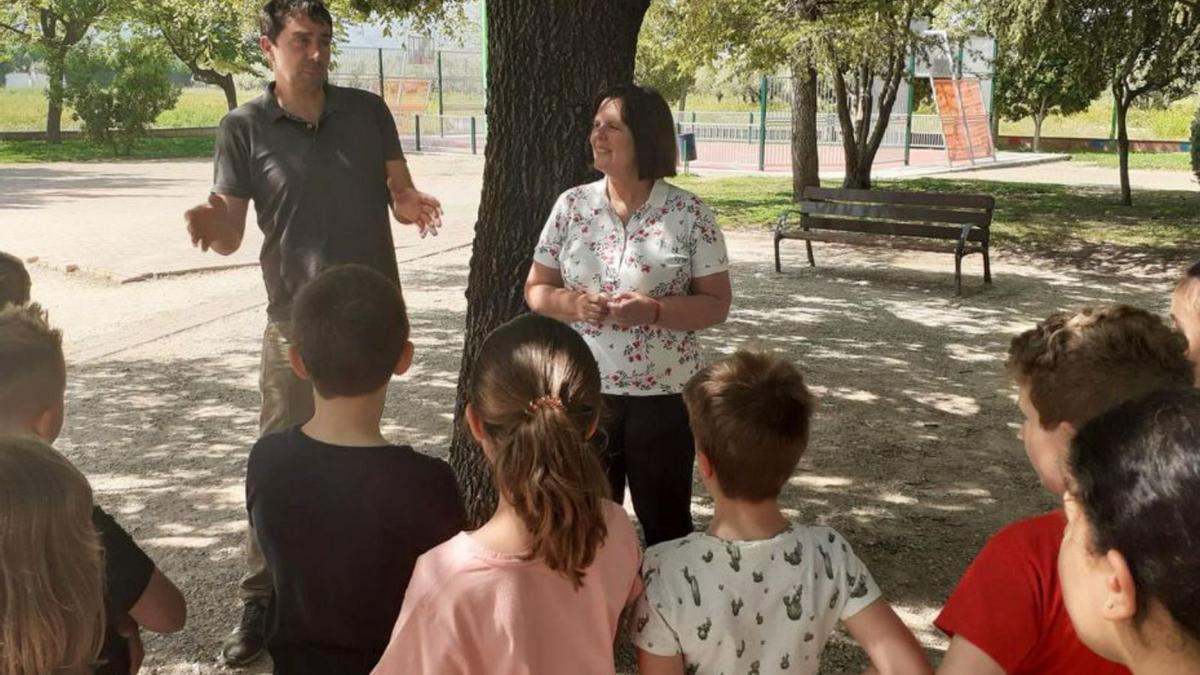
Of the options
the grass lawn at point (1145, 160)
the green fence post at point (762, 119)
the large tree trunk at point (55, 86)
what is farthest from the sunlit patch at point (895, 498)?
the large tree trunk at point (55, 86)

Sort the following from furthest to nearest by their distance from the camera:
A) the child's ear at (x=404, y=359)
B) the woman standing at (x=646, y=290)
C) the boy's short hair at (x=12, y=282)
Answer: the woman standing at (x=646, y=290) → the boy's short hair at (x=12, y=282) → the child's ear at (x=404, y=359)

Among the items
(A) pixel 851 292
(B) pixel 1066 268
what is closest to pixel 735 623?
(A) pixel 851 292

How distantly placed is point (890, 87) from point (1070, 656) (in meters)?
15.5

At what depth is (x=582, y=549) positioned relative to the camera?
1.91 metres

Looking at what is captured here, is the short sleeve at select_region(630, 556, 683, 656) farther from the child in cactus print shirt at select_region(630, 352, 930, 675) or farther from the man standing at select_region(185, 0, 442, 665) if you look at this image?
the man standing at select_region(185, 0, 442, 665)

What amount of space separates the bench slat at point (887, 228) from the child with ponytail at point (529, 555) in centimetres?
831

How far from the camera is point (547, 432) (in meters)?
1.87

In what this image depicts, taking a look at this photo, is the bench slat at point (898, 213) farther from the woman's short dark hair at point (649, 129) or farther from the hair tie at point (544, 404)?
the hair tie at point (544, 404)

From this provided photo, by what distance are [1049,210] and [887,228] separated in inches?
261

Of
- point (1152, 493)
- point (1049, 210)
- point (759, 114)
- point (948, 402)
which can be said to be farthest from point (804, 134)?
point (1152, 493)

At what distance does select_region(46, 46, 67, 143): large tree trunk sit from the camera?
30.6 m

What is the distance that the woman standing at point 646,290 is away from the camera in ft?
9.91

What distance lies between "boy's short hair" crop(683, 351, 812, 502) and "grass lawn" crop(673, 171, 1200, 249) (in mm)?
11073

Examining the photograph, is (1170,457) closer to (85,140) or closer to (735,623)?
(735,623)
